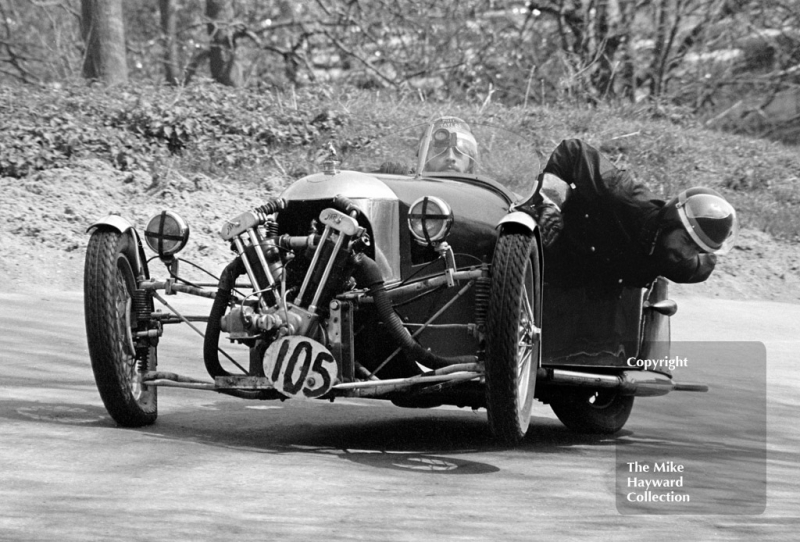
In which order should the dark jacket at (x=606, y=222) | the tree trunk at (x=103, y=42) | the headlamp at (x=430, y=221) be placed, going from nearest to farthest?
1. the headlamp at (x=430, y=221)
2. the dark jacket at (x=606, y=222)
3. the tree trunk at (x=103, y=42)

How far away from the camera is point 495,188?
24.7 feet

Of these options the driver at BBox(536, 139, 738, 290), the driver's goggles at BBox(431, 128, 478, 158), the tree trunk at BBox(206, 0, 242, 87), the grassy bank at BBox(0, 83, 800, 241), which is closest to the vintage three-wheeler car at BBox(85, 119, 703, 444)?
the driver at BBox(536, 139, 738, 290)

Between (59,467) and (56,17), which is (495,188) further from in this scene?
(56,17)

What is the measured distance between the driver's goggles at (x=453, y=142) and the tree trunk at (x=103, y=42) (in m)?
10.8

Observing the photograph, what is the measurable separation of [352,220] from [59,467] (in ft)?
5.65

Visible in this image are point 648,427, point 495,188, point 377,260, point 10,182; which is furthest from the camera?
point 10,182

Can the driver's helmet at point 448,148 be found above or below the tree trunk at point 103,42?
below

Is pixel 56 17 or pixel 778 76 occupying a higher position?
pixel 56 17

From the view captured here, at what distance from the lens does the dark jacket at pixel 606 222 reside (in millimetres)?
7070

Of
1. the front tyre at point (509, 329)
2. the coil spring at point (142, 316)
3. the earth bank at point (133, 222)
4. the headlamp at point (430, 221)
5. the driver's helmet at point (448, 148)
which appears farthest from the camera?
the earth bank at point (133, 222)

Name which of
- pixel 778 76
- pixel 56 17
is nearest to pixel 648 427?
pixel 778 76

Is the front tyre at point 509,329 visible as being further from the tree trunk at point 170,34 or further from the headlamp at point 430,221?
the tree trunk at point 170,34

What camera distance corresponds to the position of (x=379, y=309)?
247 inches

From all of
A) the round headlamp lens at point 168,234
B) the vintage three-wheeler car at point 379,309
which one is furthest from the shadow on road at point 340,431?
the round headlamp lens at point 168,234
